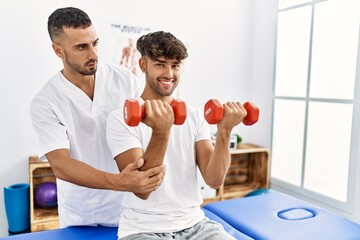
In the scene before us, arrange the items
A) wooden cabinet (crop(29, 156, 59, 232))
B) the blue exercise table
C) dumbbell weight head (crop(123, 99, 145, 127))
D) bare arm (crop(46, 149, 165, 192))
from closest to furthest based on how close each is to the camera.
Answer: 1. dumbbell weight head (crop(123, 99, 145, 127))
2. bare arm (crop(46, 149, 165, 192))
3. the blue exercise table
4. wooden cabinet (crop(29, 156, 59, 232))

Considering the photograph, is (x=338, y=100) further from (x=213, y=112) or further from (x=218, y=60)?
(x=213, y=112)

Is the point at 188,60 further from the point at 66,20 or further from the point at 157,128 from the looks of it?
the point at 157,128

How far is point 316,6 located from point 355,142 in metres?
1.26

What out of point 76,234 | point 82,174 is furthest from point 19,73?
point 82,174

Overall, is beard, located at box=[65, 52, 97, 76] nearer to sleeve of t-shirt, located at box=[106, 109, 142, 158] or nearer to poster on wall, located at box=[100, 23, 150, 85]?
sleeve of t-shirt, located at box=[106, 109, 142, 158]

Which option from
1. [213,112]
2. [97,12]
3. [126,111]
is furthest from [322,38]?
[126,111]

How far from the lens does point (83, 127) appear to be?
1.45 meters

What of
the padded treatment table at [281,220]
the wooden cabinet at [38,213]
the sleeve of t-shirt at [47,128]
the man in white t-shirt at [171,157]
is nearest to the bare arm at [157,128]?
the man in white t-shirt at [171,157]

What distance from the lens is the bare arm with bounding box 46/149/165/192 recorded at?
102 centimetres

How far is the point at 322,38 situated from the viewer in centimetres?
283

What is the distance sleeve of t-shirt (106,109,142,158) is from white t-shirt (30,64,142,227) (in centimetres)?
24

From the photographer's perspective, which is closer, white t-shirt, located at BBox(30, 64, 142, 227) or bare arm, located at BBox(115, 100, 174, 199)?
bare arm, located at BBox(115, 100, 174, 199)

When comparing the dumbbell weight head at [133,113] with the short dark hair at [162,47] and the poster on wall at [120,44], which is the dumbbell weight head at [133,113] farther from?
the poster on wall at [120,44]

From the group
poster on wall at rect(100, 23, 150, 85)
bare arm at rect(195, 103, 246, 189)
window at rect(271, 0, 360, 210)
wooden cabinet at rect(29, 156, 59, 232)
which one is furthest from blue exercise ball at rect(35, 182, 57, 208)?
window at rect(271, 0, 360, 210)
